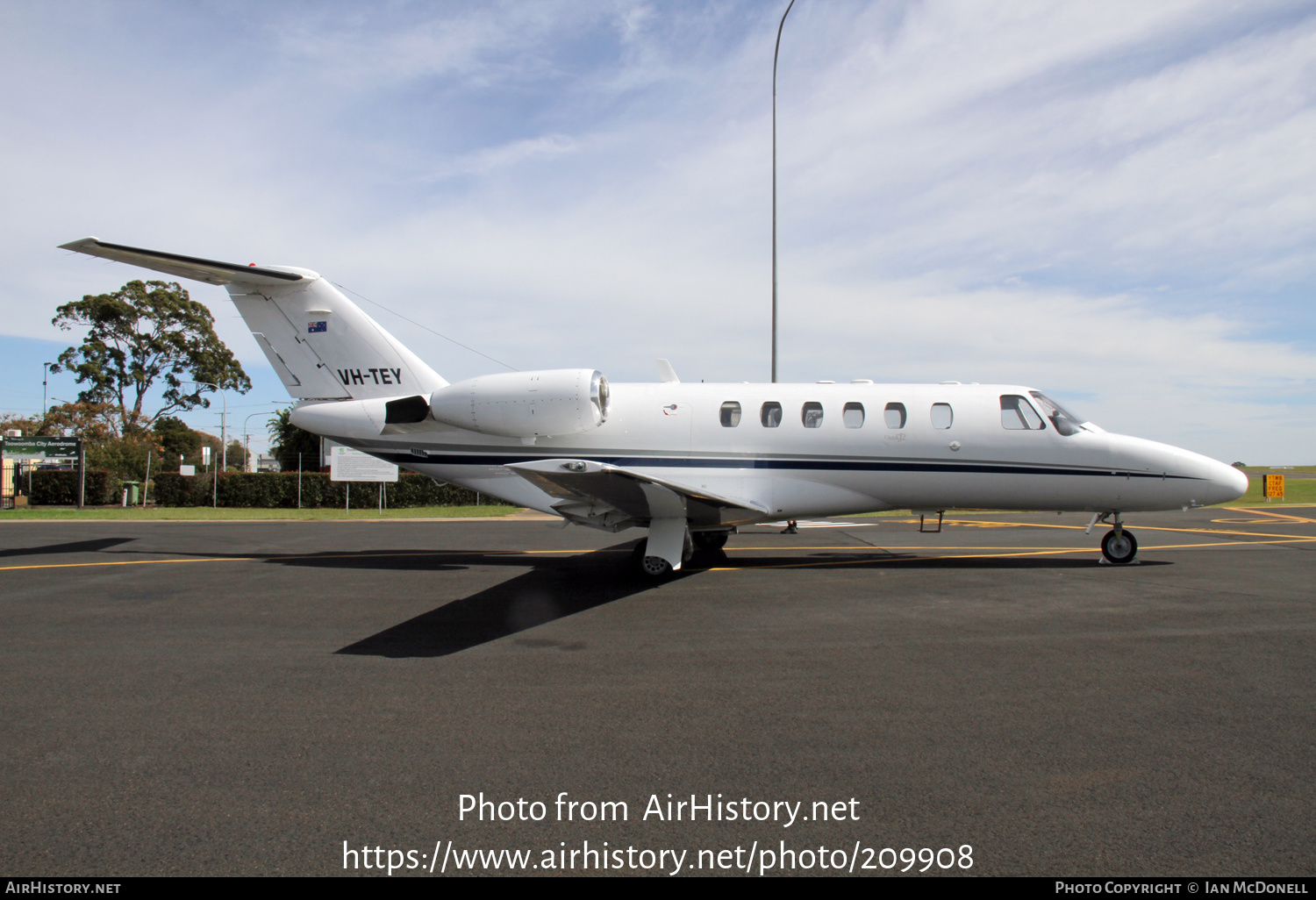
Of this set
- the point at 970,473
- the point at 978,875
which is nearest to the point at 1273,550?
the point at 970,473

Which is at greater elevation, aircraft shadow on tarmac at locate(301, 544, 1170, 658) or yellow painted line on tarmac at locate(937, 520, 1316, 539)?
yellow painted line on tarmac at locate(937, 520, 1316, 539)

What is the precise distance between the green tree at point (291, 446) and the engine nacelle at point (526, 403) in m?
38.9

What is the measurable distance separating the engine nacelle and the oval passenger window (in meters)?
4.98

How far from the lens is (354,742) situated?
4.23m

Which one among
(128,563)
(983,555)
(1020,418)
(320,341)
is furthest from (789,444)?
(128,563)

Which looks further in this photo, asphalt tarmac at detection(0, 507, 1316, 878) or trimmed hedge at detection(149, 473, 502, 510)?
trimmed hedge at detection(149, 473, 502, 510)

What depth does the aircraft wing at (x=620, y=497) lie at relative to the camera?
7879 mm

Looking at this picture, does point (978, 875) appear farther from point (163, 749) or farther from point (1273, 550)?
point (1273, 550)

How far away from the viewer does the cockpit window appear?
36.7 ft

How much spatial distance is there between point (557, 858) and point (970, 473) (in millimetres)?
9685

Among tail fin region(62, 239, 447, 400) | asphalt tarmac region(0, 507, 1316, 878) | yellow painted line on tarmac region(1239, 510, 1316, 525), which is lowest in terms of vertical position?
asphalt tarmac region(0, 507, 1316, 878)

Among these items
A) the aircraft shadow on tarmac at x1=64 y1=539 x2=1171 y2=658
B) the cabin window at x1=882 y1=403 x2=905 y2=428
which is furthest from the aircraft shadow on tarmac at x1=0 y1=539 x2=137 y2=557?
the cabin window at x1=882 y1=403 x2=905 y2=428

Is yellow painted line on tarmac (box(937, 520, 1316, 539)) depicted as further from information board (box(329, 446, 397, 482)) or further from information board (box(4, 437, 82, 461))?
information board (box(4, 437, 82, 461))

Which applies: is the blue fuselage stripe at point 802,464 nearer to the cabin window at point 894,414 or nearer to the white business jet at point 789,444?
the white business jet at point 789,444
